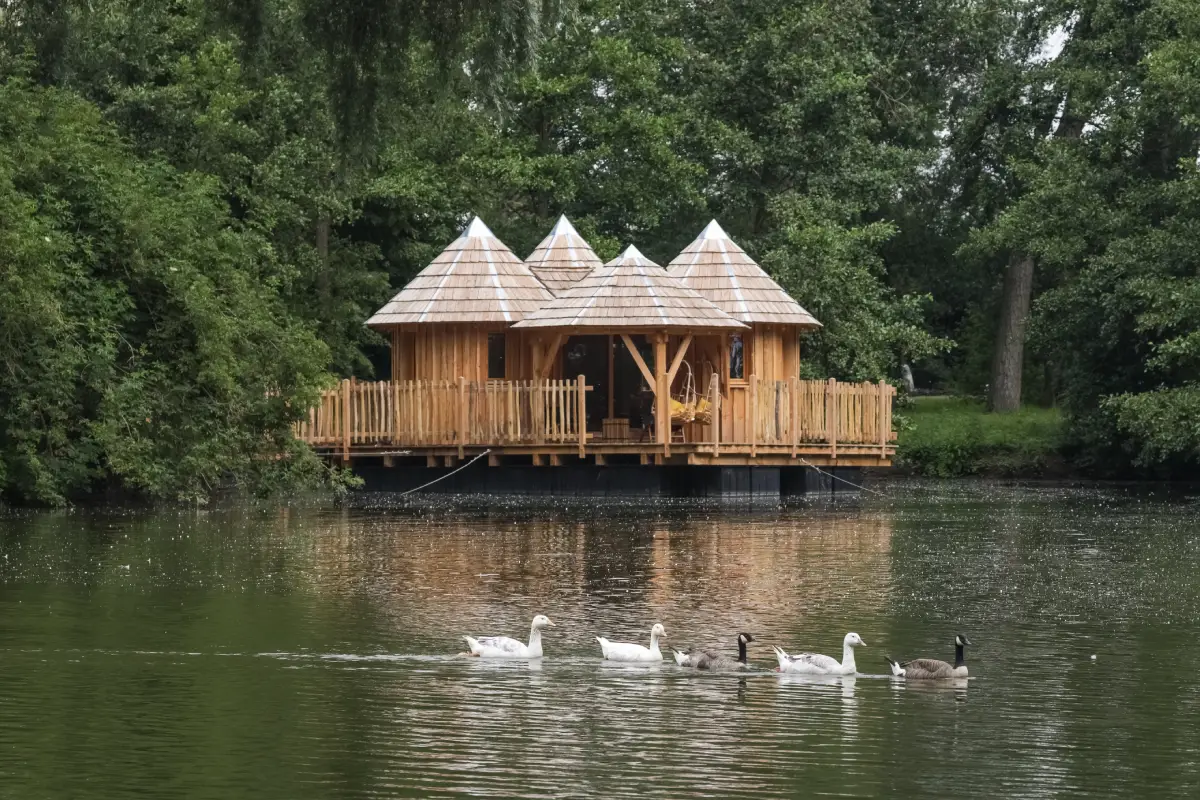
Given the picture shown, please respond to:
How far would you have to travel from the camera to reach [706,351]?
43094 millimetres

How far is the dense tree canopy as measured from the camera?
3519cm

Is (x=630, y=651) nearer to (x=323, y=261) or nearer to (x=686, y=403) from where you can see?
(x=686, y=403)

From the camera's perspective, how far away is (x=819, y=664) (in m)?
17.2

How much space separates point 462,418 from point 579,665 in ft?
76.6

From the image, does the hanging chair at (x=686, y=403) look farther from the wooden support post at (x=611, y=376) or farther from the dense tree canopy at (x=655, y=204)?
the dense tree canopy at (x=655, y=204)

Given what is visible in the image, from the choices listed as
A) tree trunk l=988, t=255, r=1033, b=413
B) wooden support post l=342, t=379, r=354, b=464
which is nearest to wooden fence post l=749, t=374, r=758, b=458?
wooden support post l=342, t=379, r=354, b=464

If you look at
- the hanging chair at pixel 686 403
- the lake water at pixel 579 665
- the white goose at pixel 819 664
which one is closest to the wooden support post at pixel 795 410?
the hanging chair at pixel 686 403

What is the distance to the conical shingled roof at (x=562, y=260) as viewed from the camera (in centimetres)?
4469

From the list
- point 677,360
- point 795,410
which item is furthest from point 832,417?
point 677,360

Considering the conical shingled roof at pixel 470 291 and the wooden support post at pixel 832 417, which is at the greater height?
the conical shingled roof at pixel 470 291

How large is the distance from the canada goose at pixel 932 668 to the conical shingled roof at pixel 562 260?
27.2 m

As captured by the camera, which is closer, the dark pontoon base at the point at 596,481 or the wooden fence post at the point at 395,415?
the dark pontoon base at the point at 596,481

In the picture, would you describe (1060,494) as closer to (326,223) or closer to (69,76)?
(326,223)

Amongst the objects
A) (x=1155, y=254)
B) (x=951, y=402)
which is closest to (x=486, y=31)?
(x=1155, y=254)
